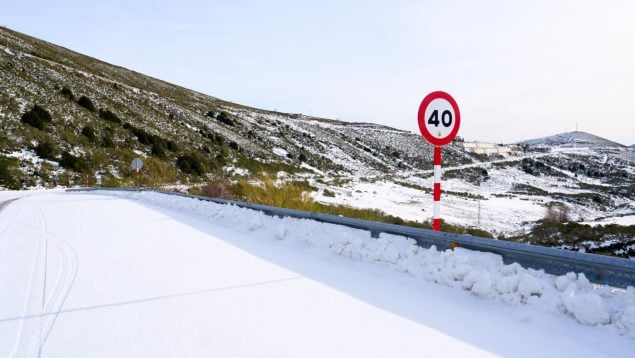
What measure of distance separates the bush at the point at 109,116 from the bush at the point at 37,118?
7.41m

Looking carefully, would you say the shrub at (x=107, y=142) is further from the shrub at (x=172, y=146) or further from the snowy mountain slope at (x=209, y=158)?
the shrub at (x=172, y=146)

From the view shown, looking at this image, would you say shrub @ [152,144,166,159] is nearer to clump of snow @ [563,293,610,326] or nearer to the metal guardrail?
the metal guardrail

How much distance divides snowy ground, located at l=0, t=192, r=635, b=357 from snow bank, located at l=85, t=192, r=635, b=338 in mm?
13

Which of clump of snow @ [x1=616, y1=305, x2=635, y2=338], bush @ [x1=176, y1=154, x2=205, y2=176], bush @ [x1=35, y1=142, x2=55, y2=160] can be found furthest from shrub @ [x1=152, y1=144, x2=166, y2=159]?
clump of snow @ [x1=616, y1=305, x2=635, y2=338]

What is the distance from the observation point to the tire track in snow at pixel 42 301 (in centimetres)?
350

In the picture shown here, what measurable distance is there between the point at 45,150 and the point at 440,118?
36719mm

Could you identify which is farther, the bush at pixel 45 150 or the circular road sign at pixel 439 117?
the bush at pixel 45 150

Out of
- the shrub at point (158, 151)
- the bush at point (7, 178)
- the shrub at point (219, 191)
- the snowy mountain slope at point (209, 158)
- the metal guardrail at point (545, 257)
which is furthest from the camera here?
the shrub at point (158, 151)

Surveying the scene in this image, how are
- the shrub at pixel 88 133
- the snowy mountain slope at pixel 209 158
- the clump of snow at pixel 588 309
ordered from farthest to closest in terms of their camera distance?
the shrub at pixel 88 133 < the snowy mountain slope at pixel 209 158 < the clump of snow at pixel 588 309

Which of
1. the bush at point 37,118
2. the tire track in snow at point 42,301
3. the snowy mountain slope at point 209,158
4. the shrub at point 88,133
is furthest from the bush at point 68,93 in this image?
the tire track in snow at point 42,301

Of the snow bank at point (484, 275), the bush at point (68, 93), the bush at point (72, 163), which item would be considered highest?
the bush at point (68, 93)

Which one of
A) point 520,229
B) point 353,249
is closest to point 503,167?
point 520,229

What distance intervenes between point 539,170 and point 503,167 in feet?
33.9

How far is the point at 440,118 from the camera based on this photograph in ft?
22.0
